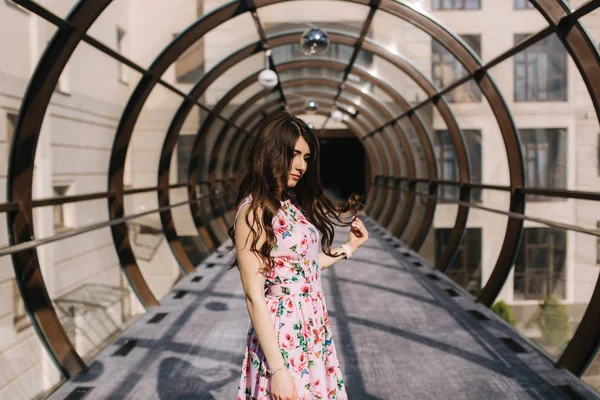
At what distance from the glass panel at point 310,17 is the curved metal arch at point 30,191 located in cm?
399

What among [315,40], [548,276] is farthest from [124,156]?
[548,276]

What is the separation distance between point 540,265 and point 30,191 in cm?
1311

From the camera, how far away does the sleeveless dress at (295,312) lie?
2.17 meters

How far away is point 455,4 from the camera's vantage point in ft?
32.6

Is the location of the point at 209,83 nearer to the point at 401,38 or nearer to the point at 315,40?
the point at 315,40

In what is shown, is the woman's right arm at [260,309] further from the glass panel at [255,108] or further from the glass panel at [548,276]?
the glass panel at [255,108]

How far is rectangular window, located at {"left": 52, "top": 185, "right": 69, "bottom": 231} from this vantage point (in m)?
8.16

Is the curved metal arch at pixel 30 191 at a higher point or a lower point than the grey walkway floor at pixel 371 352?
higher

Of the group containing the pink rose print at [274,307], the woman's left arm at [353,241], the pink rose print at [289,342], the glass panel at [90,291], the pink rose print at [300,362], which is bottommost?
the glass panel at [90,291]

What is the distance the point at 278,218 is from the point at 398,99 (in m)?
9.64

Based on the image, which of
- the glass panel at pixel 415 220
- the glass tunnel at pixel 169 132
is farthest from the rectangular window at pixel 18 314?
the glass panel at pixel 415 220

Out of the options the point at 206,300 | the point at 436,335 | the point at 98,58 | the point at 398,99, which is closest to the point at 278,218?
the point at 436,335

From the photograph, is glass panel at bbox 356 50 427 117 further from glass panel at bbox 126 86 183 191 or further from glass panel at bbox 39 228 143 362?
glass panel at bbox 39 228 143 362

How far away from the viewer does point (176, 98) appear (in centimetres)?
841
